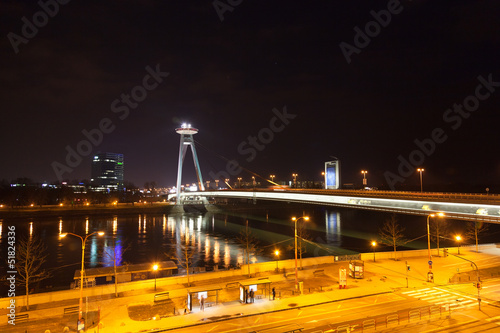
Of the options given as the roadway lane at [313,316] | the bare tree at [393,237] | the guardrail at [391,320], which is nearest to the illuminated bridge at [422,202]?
the bare tree at [393,237]

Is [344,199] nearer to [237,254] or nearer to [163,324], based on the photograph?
[237,254]

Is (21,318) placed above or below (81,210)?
above

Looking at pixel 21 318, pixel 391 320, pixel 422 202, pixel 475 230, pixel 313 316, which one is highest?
pixel 422 202

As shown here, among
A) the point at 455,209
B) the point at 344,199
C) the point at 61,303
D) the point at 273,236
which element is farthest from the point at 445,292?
the point at 273,236

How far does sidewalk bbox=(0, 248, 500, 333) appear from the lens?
51.1 feet

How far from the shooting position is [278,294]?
63.7 ft

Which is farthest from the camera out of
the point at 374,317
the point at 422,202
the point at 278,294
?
the point at 422,202

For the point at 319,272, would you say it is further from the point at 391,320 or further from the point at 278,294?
the point at 391,320

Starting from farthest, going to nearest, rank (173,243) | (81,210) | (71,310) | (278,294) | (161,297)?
1. (81,210)
2. (173,243)
3. (278,294)
4. (161,297)
5. (71,310)

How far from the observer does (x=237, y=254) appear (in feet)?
136

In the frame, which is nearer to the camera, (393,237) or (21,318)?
(21,318)

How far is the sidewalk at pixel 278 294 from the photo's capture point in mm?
15578

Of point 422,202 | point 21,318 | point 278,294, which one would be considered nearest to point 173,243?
point 278,294

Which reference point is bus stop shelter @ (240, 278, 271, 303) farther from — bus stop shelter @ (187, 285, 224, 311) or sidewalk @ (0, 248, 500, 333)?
bus stop shelter @ (187, 285, 224, 311)
